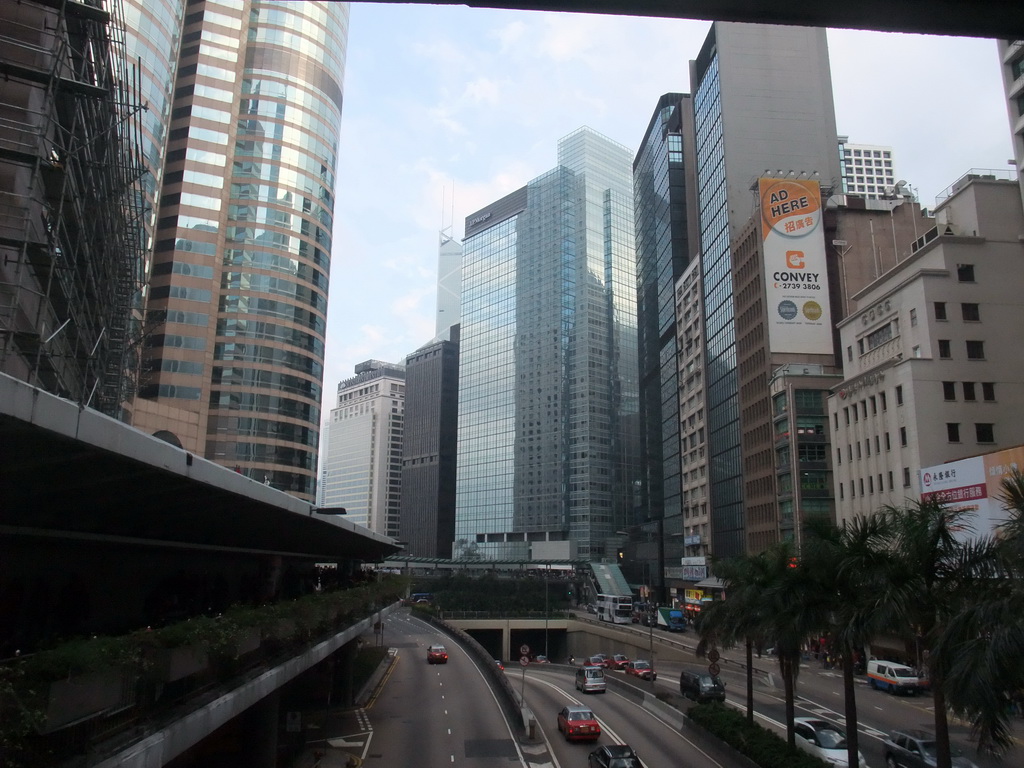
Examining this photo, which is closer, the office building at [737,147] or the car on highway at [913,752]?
the car on highway at [913,752]

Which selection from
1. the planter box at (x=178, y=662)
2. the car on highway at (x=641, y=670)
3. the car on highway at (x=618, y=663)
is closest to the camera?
the planter box at (x=178, y=662)

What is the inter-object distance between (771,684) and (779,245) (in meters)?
50.5

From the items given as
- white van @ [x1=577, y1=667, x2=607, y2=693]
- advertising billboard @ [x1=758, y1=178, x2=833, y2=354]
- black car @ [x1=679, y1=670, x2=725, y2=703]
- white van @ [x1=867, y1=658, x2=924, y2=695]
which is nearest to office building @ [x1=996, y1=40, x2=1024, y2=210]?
advertising billboard @ [x1=758, y1=178, x2=833, y2=354]

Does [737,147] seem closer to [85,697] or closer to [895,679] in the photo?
[895,679]

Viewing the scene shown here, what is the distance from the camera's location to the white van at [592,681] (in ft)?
166

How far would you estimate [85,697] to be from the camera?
10.3 m

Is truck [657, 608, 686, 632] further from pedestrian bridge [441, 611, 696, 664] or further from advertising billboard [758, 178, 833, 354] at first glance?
advertising billboard [758, 178, 833, 354]

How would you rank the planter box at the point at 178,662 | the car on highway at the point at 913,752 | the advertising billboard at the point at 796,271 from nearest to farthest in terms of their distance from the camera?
the planter box at the point at 178,662, the car on highway at the point at 913,752, the advertising billboard at the point at 796,271

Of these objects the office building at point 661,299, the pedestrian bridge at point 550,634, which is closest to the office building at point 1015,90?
the pedestrian bridge at point 550,634

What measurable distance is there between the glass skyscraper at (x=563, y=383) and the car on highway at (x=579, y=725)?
132526mm

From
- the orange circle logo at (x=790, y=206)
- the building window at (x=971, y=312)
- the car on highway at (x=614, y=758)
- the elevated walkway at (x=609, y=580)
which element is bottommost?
the car on highway at (x=614, y=758)

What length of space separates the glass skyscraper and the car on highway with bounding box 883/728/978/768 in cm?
14097

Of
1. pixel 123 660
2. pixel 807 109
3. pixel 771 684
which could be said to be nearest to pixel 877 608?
pixel 123 660

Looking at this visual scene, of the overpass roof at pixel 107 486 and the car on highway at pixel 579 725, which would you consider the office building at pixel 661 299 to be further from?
the overpass roof at pixel 107 486
